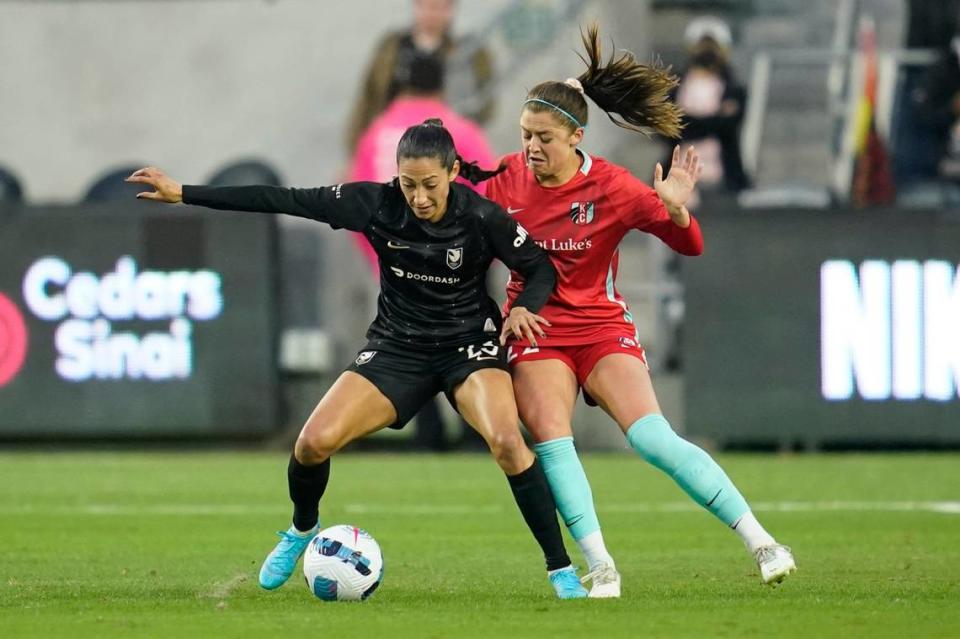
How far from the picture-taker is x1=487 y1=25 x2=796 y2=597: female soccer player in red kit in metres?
7.48

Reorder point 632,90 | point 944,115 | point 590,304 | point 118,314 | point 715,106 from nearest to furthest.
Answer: point 590,304, point 632,90, point 118,314, point 715,106, point 944,115

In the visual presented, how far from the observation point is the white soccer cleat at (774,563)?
7270 mm

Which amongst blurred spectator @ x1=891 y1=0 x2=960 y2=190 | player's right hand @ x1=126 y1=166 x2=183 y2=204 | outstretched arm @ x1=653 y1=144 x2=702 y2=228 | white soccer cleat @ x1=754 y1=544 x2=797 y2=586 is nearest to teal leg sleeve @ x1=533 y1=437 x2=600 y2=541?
white soccer cleat @ x1=754 y1=544 x2=797 y2=586

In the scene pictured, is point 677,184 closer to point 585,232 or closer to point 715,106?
point 585,232

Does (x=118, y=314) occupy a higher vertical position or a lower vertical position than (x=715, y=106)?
lower

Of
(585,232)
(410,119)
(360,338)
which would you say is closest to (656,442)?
(585,232)

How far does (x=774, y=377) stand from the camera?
15656 mm

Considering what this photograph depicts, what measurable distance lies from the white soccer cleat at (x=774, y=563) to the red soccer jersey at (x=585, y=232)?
114 centimetres

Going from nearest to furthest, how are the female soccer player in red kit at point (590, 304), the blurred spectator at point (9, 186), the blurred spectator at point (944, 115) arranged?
the female soccer player in red kit at point (590, 304), the blurred spectator at point (944, 115), the blurred spectator at point (9, 186)

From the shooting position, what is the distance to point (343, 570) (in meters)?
7.38

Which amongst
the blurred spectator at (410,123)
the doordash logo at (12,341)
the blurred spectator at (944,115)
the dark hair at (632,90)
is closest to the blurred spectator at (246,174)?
the blurred spectator at (410,123)

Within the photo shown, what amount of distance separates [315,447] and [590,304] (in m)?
1.35

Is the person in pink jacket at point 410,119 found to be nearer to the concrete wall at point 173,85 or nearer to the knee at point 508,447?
the concrete wall at point 173,85

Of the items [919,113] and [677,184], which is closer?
[677,184]
